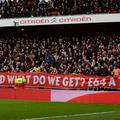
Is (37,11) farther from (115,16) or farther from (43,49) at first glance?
(115,16)

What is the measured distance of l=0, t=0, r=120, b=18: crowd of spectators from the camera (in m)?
34.8

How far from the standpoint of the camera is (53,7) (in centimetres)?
3706

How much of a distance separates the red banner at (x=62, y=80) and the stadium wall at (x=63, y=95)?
113 cm

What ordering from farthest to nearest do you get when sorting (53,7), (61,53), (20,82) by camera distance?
(53,7) < (61,53) < (20,82)

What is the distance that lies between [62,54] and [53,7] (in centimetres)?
448

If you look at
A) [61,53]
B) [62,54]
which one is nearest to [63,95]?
[62,54]

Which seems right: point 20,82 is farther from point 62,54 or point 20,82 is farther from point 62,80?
point 62,54

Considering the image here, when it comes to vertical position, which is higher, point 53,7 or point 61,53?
point 53,7

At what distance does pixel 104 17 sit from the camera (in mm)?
34406

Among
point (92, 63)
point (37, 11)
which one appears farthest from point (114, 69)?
point (37, 11)

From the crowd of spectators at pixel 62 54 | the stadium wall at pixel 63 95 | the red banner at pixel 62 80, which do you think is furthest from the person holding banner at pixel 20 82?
the crowd of spectators at pixel 62 54

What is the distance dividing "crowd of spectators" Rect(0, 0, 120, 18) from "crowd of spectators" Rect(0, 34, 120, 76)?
2.11 m

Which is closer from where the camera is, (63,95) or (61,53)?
(63,95)

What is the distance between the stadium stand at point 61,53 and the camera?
3142cm
